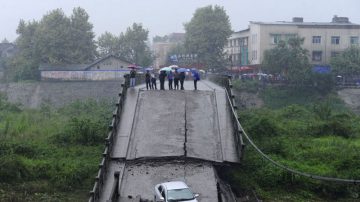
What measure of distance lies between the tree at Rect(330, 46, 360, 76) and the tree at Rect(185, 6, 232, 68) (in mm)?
16401

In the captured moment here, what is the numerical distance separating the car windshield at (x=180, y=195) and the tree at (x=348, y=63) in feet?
180

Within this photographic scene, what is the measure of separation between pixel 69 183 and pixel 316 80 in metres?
45.8

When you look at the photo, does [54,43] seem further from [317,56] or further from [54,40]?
[317,56]

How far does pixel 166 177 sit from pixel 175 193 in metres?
2.59

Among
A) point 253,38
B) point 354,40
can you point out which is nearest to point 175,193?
point 253,38

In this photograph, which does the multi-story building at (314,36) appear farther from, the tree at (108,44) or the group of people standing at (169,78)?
the group of people standing at (169,78)

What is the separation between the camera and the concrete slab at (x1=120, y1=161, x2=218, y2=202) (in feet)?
59.3

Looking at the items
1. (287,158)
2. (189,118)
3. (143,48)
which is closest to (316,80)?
(143,48)

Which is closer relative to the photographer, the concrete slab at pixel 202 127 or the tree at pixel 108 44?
the concrete slab at pixel 202 127

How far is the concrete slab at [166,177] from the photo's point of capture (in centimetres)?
1806

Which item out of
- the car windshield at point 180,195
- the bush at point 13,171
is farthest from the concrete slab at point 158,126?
the bush at point 13,171

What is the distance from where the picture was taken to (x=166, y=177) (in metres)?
19.0

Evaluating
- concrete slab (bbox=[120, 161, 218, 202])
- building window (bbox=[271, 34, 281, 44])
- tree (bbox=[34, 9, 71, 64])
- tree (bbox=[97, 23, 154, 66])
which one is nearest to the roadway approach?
concrete slab (bbox=[120, 161, 218, 202])

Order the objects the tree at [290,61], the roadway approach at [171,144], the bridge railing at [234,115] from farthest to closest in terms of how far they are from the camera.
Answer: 1. the tree at [290,61]
2. the bridge railing at [234,115]
3. the roadway approach at [171,144]
